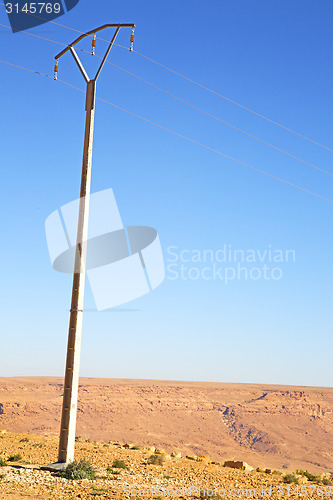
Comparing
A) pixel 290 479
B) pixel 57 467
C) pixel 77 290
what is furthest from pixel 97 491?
pixel 290 479

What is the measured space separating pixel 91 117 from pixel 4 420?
6091 cm

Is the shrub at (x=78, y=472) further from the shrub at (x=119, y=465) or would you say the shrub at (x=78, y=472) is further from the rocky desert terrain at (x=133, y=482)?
the shrub at (x=119, y=465)

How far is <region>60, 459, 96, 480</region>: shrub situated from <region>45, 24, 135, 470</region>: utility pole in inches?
10.4

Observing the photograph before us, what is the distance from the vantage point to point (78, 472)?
13672mm

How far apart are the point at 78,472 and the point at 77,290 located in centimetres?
551

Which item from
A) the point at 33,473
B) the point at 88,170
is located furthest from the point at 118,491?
the point at 88,170

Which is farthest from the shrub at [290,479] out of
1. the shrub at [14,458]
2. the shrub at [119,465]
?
the shrub at [14,458]

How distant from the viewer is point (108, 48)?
16.1 metres

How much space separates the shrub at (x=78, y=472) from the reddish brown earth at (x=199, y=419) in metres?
42.4

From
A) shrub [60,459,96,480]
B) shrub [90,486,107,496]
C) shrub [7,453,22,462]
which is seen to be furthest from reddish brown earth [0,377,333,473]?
shrub [90,486,107,496]

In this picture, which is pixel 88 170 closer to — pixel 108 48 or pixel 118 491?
pixel 108 48

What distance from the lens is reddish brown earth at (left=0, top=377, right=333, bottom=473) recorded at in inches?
2438

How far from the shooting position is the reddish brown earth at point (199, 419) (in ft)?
203

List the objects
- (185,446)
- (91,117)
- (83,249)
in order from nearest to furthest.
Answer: (83,249), (91,117), (185,446)
